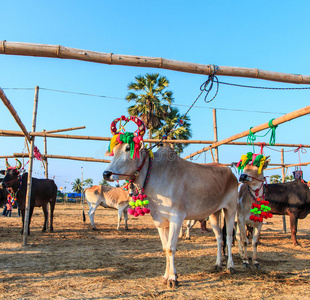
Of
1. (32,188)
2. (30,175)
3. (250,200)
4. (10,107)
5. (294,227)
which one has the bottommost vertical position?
(294,227)

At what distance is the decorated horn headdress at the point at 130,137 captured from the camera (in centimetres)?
439

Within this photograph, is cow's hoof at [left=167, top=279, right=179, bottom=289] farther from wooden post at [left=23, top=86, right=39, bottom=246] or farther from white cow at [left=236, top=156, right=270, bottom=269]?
wooden post at [left=23, top=86, right=39, bottom=246]

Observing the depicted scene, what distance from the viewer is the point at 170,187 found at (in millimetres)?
4668

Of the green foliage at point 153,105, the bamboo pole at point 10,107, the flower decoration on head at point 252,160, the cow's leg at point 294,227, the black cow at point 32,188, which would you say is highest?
the green foliage at point 153,105

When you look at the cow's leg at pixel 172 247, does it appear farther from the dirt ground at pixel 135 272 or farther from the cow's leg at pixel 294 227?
the cow's leg at pixel 294 227

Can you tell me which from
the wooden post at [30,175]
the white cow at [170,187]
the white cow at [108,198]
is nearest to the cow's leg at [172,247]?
the white cow at [170,187]

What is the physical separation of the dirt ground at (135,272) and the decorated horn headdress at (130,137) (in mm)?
2039

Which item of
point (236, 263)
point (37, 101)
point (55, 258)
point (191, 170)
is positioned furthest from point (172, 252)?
point (37, 101)

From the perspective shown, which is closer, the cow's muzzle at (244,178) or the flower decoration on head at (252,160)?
the cow's muzzle at (244,178)

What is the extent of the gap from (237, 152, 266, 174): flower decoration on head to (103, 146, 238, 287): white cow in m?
0.97

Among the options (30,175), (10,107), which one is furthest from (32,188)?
(10,107)

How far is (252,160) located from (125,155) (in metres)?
3.04

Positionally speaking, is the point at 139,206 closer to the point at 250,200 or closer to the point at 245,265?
the point at 245,265

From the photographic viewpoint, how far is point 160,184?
15.3 ft
